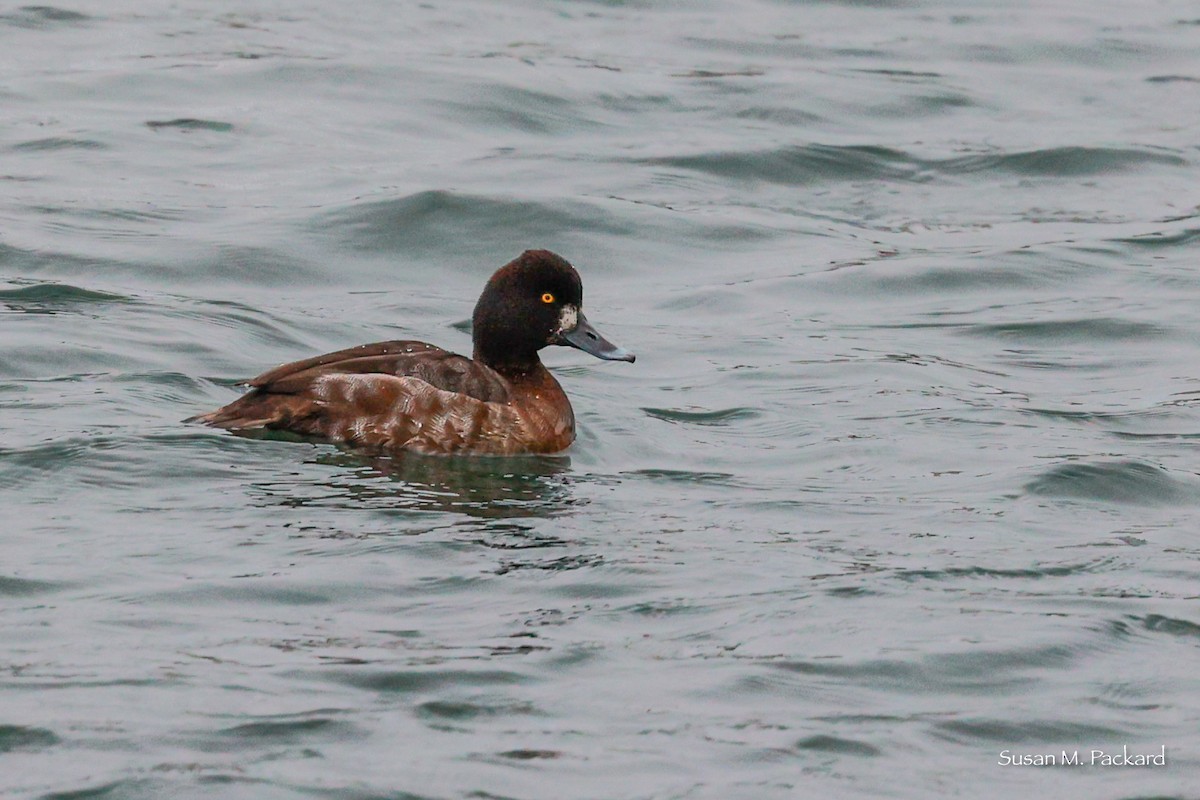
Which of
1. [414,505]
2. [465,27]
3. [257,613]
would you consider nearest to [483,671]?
[257,613]

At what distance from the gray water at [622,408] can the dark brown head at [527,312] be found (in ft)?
2.01

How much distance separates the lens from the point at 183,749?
6035 millimetres

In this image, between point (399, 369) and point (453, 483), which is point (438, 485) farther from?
point (399, 369)

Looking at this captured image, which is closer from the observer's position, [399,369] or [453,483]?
[453,483]

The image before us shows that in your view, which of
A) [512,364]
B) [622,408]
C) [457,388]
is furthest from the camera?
[622,408]

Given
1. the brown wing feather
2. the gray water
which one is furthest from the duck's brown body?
the gray water

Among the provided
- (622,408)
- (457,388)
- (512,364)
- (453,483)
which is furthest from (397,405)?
(622,408)

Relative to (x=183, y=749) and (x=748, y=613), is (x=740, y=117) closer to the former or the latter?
(x=748, y=613)

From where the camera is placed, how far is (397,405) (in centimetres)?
940

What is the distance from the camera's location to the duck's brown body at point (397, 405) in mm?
9320

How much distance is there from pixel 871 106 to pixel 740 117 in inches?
48.9

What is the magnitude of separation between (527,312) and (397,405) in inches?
37.1

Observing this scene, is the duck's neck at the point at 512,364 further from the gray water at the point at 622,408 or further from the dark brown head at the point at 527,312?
the gray water at the point at 622,408

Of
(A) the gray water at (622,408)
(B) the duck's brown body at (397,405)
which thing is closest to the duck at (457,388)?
(B) the duck's brown body at (397,405)
